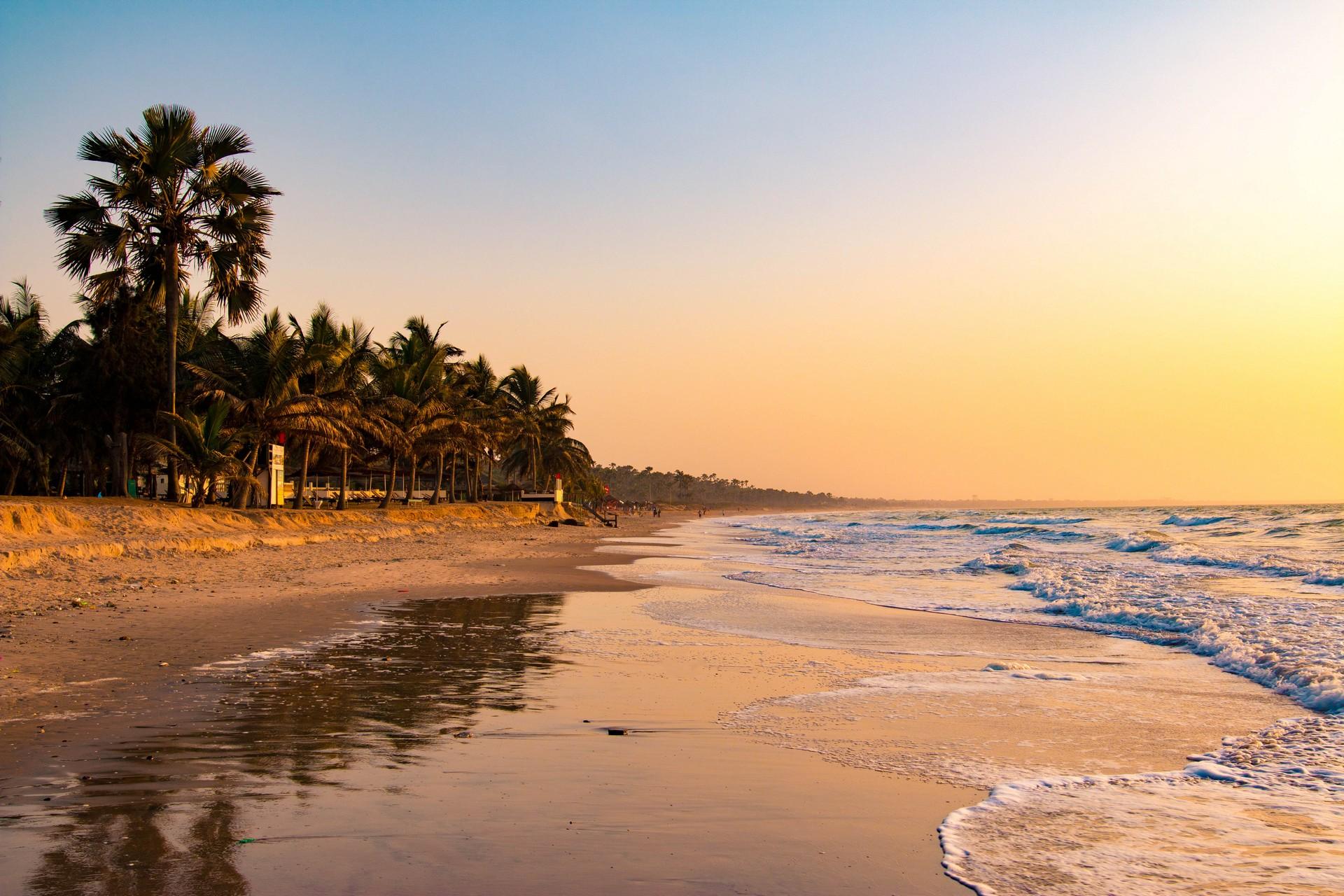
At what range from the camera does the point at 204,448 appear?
88.1 feet

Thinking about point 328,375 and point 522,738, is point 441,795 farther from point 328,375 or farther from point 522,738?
point 328,375

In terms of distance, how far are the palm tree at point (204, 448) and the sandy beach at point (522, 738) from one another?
13124 mm

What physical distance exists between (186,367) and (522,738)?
28.4 m

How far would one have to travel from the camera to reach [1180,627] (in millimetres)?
13203

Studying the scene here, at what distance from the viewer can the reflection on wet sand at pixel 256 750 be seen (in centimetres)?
395

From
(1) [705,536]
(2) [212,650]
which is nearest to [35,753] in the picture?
(2) [212,650]

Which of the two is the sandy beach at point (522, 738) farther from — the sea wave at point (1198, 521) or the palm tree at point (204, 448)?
the sea wave at point (1198, 521)

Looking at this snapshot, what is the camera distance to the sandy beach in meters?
4.15

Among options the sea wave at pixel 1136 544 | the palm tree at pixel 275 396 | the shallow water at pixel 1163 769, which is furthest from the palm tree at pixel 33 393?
the sea wave at pixel 1136 544

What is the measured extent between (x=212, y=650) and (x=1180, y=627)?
13.5m

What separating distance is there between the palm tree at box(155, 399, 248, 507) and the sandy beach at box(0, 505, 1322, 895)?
43.1 ft

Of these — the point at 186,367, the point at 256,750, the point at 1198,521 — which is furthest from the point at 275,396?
the point at 1198,521

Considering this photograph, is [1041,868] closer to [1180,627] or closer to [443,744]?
[443,744]

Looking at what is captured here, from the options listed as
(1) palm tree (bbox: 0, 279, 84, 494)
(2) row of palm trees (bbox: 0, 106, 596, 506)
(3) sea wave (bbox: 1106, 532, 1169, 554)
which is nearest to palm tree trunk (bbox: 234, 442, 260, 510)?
(2) row of palm trees (bbox: 0, 106, 596, 506)
